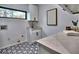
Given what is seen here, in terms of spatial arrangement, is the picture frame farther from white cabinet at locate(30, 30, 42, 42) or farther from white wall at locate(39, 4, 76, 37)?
white cabinet at locate(30, 30, 42, 42)

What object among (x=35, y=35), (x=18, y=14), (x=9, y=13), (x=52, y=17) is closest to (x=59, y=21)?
(x=52, y=17)

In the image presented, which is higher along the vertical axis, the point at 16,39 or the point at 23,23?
the point at 23,23

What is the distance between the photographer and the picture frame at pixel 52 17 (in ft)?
6.91

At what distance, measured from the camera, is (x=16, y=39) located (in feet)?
10.2

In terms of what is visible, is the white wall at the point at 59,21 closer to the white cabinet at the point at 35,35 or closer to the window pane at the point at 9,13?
the white cabinet at the point at 35,35

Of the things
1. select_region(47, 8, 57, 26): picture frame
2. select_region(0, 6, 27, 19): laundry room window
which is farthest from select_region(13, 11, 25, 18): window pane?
select_region(47, 8, 57, 26): picture frame

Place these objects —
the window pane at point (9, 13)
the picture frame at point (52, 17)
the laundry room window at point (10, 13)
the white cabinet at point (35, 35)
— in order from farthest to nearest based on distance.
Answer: the window pane at point (9, 13)
the laundry room window at point (10, 13)
the white cabinet at point (35, 35)
the picture frame at point (52, 17)

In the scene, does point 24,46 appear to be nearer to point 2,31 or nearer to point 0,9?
point 2,31

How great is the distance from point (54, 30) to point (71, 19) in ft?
1.63

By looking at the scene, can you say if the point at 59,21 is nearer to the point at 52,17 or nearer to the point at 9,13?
the point at 52,17

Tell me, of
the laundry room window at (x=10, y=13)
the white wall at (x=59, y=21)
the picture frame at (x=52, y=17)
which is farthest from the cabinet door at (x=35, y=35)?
the laundry room window at (x=10, y=13)
